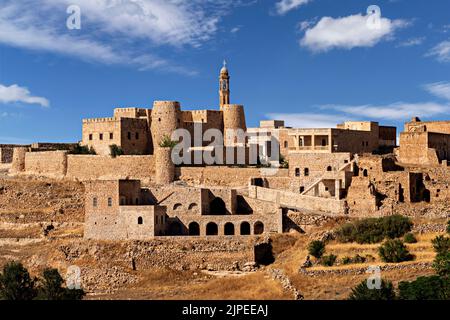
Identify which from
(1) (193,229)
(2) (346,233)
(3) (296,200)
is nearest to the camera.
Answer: (2) (346,233)

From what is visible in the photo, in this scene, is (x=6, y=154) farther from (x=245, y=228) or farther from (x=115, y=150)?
(x=245, y=228)

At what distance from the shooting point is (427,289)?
25.0 m

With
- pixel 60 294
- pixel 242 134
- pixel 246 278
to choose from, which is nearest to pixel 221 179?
pixel 242 134

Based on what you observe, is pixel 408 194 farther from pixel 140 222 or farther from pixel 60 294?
pixel 60 294

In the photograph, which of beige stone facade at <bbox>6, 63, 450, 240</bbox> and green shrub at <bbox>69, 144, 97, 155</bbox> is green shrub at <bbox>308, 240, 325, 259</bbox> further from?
green shrub at <bbox>69, 144, 97, 155</bbox>

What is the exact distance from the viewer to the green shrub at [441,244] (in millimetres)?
30797

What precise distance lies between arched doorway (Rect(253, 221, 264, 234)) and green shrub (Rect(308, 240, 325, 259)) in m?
5.67

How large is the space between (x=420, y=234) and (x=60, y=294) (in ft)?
55.6

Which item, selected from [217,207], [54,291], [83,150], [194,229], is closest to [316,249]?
[194,229]

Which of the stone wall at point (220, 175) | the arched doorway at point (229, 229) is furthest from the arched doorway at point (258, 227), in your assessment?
the stone wall at point (220, 175)

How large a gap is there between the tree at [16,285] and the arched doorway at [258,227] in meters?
13.3

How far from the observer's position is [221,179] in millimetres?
47344

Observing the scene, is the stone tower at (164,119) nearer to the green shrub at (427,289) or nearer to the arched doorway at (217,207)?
the arched doorway at (217,207)

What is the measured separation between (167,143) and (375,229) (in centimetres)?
1949
